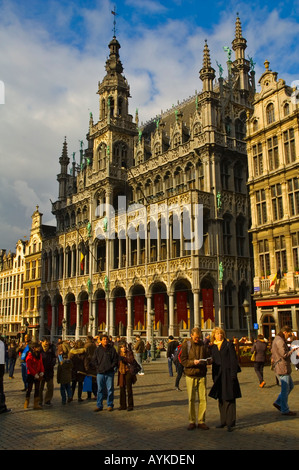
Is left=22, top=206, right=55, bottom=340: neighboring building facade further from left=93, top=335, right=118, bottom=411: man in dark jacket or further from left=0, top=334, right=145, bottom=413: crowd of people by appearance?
left=93, top=335, right=118, bottom=411: man in dark jacket

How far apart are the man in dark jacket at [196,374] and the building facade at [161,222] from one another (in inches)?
934

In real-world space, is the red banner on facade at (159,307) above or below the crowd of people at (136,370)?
above

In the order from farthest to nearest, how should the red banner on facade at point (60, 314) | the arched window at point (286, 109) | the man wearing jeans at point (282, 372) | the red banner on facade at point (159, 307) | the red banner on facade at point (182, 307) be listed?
the red banner on facade at point (60, 314) → the red banner on facade at point (159, 307) → the red banner on facade at point (182, 307) → the arched window at point (286, 109) → the man wearing jeans at point (282, 372)

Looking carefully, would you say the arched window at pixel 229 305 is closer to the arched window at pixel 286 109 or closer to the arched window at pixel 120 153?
the arched window at pixel 286 109

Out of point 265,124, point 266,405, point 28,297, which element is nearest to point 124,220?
point 265,124

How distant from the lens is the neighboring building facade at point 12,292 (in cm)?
6806

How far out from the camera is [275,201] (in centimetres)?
3127

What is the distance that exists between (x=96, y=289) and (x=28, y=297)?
19.8m

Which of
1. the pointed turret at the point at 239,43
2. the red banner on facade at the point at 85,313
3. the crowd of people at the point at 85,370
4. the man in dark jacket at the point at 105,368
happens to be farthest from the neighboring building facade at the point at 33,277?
the man in dark jacket at the point at 105,368

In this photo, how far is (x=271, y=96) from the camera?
107ft

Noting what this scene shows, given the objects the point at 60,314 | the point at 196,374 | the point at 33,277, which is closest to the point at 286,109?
the point at 196,374

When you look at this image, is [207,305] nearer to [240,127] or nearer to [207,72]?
[240,127]

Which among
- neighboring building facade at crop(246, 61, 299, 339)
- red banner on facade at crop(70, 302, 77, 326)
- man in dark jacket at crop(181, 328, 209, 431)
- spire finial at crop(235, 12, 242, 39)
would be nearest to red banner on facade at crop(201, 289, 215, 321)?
neighboring building facade at crop(246, 61, 299, 339)

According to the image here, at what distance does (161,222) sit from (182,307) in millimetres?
7359
